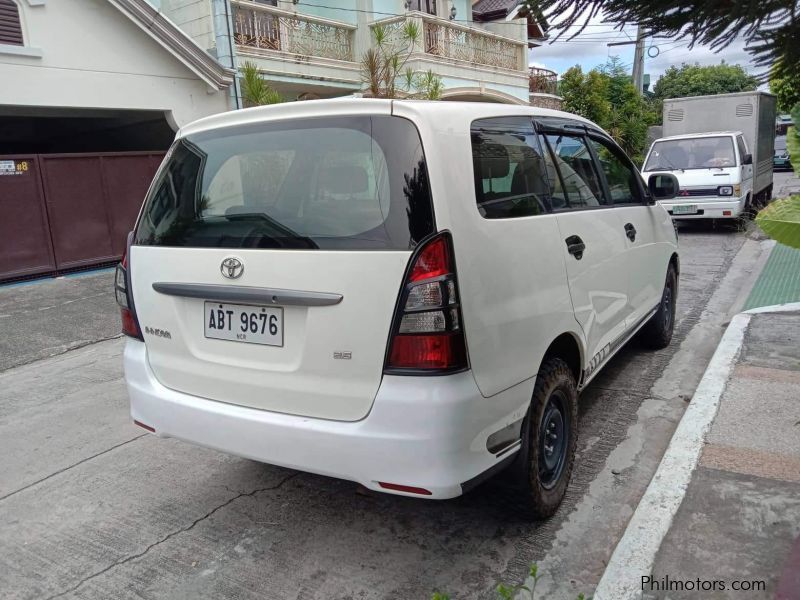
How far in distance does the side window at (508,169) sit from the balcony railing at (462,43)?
13.8m

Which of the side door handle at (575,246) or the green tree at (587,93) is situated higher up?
the green tree at (587,93)

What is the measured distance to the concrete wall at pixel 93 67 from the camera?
9148mm

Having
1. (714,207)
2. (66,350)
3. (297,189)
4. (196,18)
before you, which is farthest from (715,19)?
(196,18)

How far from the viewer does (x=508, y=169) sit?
3008 millimetres

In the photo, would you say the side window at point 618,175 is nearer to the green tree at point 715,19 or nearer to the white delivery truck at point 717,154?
the green tree at point 715,19

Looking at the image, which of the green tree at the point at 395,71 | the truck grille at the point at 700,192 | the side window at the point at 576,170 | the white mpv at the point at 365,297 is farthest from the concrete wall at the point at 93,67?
the truck grille at the point at 700,192

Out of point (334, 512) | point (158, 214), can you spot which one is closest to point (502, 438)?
point (334, 512)

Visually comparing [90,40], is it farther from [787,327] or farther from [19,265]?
[787,327]

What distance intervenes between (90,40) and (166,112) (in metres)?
1.55

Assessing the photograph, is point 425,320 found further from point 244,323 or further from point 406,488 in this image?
point 244,323

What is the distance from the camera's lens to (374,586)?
2.76 metres

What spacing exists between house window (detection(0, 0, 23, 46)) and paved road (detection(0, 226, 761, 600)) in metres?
6.27

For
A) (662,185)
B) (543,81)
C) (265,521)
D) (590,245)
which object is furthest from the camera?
(543,81)

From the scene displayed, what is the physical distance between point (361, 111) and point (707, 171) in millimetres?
11303
